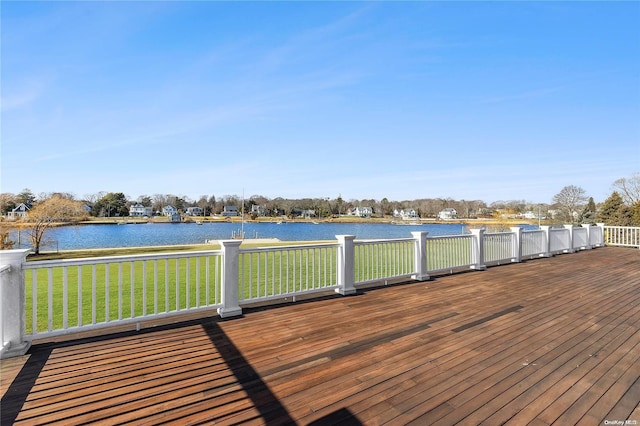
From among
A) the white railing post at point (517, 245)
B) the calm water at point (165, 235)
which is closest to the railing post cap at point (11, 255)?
the white railing post at point (517, 245)

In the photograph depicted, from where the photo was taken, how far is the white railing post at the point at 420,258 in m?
5.91

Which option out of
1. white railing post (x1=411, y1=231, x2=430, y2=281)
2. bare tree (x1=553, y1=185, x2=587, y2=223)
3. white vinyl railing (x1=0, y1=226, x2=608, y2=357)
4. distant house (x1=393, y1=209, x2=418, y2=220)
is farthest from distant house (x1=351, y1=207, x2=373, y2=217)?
white railing post (x1=411, y1=231, x2=430, y2=281)

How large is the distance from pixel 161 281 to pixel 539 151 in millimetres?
23556

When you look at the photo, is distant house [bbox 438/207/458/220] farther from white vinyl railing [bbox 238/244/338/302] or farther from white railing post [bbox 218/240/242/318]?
white railing post [bbox 218/240/242/318]

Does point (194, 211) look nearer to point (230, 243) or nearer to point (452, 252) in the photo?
point (452, 252)

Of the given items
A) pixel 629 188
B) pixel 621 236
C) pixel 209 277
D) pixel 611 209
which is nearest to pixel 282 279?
pixel 209 277

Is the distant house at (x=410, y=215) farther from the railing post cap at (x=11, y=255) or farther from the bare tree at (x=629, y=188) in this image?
the railing post cap at (x=11, y=255)

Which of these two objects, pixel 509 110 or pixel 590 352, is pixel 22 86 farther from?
pixel 509 110

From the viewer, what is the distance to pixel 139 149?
2103 centimetres

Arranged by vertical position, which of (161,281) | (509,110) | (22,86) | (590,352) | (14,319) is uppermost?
(509,110)

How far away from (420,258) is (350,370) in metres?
4.05

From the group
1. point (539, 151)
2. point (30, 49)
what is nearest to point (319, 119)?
point (30, 49)

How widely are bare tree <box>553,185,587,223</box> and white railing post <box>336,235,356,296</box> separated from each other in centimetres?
2868

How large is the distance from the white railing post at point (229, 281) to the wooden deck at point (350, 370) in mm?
184
